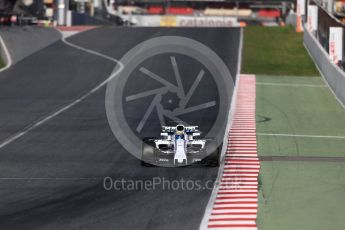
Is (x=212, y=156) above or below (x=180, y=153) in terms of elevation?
below

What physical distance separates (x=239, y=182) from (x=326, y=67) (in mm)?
25619

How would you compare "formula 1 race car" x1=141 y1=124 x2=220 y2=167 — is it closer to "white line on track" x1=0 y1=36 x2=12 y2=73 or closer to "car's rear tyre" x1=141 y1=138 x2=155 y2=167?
"car's rear tyre" x1=141 y1=138 x2=155 y2=167

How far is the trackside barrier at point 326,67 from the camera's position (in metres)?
37.3

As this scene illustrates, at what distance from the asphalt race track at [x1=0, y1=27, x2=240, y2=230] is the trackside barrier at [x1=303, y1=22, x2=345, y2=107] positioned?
34.7 feet

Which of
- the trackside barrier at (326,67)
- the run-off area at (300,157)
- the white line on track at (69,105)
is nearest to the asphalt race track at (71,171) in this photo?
the white line on track at (69,105)

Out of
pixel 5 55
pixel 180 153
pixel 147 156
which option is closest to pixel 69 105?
pixel 147 156

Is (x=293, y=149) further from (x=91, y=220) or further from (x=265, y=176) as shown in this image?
(x=91, y=220)

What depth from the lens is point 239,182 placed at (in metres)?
19.8

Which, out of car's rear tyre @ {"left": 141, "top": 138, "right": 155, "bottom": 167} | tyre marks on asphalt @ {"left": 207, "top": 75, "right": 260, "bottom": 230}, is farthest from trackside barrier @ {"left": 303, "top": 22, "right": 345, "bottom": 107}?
car's rear tyre @ {"left": 141, "top": 138, "right": 155, "bottom": 167}

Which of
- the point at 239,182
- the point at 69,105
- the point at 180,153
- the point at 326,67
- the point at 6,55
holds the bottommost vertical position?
the point at 69,105

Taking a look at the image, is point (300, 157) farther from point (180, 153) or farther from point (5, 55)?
point (5, 55)

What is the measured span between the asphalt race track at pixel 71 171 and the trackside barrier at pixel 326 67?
10581 millimetres

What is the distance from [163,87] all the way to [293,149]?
17209 mm

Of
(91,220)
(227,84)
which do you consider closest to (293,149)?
(91,220)
